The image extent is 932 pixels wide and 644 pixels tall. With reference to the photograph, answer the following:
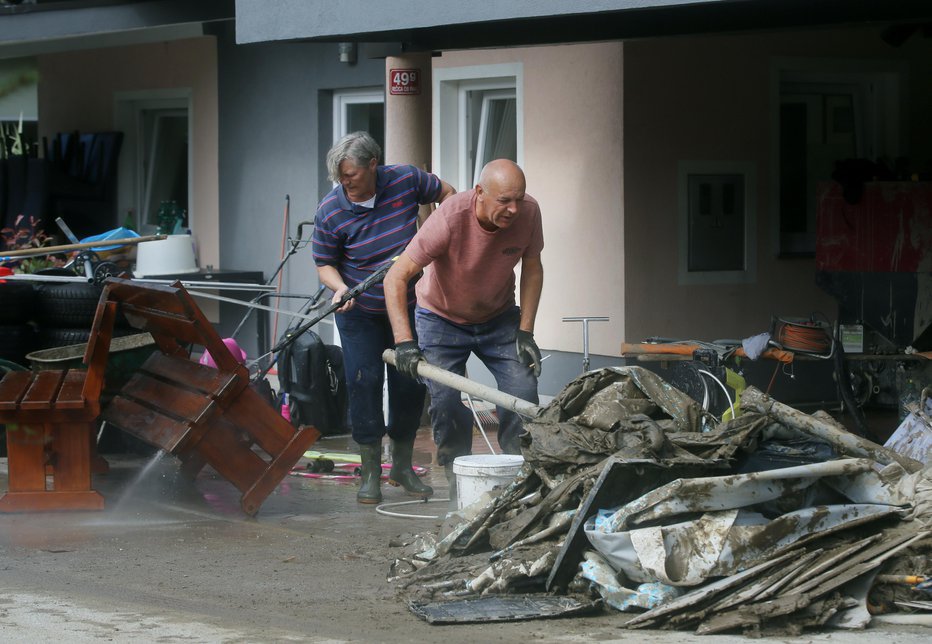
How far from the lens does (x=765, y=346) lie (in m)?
9.23

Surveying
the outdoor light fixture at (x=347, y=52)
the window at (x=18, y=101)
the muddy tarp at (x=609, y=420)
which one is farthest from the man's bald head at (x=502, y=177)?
the window at (x=18, y=101)

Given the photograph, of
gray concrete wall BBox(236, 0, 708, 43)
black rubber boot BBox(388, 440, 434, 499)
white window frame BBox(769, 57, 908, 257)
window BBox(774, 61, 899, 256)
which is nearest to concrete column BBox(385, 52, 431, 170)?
gray concrete wall BBox(236, 0, 708, 43)

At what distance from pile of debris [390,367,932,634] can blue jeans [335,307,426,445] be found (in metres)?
1.95

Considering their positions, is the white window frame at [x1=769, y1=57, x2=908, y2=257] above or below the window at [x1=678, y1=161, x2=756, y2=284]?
above

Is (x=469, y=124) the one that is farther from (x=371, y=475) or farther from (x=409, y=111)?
(x=371, y=475)

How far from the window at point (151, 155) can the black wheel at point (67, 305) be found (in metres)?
4.93

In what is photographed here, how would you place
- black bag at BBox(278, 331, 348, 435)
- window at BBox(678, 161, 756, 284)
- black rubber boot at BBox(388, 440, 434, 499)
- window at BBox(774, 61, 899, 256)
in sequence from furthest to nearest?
window at BBox(774, 61, 899, 256) < window at BBox(678, 161, 756, 284) < black bag at BBox(278, 331, 348, 435) < black rubber boot at BBox(388, 440, 434, 499)

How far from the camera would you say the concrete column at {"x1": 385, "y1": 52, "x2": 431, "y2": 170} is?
380 inches

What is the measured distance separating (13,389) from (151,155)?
7.51m

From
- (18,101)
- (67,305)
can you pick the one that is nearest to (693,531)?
(67,305)

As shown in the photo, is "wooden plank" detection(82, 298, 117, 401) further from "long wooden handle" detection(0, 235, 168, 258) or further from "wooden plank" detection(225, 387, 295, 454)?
"long wooden handle" detection(0, 235, 168, 258)

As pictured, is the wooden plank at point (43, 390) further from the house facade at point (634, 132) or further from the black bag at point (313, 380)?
the house facade at point (634, 132)

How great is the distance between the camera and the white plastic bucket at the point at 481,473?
6762mm

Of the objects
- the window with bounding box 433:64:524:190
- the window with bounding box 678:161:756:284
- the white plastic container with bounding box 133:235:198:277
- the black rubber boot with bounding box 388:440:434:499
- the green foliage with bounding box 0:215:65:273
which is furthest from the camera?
the white plastic container with bounding box 133:235:198:277
